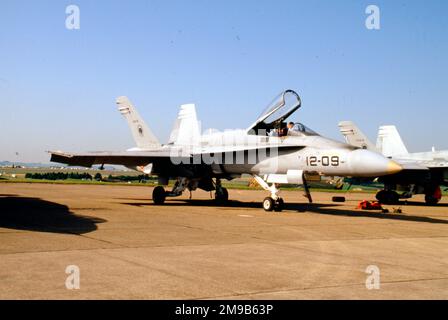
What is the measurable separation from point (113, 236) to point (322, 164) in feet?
23.4

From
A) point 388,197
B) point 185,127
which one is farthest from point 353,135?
point 185,127

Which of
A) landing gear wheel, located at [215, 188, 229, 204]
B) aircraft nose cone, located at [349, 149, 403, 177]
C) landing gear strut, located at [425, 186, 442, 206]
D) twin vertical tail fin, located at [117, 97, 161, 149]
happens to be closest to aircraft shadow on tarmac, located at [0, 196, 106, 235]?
aircraft nose cone, located at [349, 149, 403, 177]

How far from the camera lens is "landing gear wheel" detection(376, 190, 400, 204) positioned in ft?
81.5

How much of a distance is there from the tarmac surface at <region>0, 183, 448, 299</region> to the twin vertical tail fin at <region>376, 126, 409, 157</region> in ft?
60.8

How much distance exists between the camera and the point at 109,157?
17281 millimetres

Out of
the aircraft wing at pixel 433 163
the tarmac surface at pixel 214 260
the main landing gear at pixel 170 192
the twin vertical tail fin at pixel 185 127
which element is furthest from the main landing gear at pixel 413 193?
the tarmac surface at pixel 214 260

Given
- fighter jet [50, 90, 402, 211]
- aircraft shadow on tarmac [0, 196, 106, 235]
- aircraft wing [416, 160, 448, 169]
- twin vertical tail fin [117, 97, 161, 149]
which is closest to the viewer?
aircraft shadow on tarmac [0, 196, 106, 235]

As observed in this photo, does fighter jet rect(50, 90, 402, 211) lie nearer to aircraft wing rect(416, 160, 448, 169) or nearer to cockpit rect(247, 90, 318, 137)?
cockpit rect(247, 90, 318, 137)

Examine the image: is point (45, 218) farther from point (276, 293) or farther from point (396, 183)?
point (396, 183)

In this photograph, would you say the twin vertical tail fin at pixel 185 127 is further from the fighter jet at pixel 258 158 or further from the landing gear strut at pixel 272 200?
the landing gear strut at pixel 272 200

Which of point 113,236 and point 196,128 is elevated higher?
point 196,128

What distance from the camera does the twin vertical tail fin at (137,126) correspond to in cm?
2188
